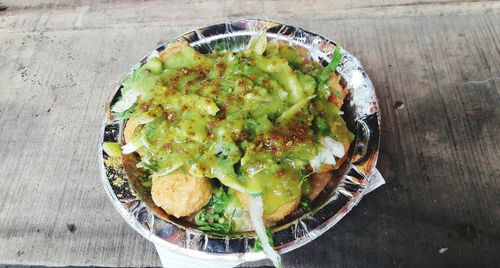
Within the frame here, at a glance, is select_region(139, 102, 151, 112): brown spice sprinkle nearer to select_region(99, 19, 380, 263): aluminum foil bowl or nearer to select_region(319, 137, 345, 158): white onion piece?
select_region(99, 19, 380, 263): aluminum foil bowl

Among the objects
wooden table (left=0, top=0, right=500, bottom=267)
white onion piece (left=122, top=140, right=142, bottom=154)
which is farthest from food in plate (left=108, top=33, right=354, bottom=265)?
wooden table (left=0, top=0, right=500, bottom=267)

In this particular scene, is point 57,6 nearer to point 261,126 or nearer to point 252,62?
point 252,62

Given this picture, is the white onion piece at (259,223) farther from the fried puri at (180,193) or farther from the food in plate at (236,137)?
the fried puri at (180,193)

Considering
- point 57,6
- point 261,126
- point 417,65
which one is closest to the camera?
point 261,126

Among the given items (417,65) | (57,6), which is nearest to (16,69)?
(57,6)

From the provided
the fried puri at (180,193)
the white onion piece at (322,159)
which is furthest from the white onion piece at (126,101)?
the white onion piece at (322,159)

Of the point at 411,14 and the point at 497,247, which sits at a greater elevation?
the point at 411,14

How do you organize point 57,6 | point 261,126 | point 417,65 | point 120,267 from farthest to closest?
point 57,6
point 417,65
point 120,267
point 261,126
